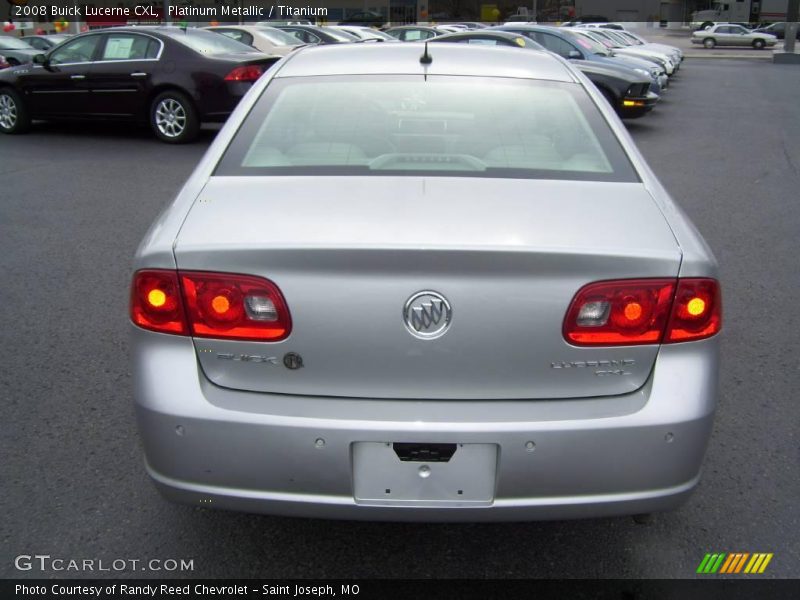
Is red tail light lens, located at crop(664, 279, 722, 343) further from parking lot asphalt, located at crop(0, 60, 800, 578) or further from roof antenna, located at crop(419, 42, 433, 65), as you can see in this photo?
roof antenna, located at crop(419, 42, 433, 65)

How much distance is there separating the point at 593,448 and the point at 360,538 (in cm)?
100

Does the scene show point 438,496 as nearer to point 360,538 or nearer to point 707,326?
point 360,538

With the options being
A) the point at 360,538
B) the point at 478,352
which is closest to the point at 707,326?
the point at 478,352

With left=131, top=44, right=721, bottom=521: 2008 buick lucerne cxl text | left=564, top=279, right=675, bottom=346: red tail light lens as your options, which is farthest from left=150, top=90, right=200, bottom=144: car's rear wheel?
left=564, top=279, right=675, bottom=346: red tail light lens

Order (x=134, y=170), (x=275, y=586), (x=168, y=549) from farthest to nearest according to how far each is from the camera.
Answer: (x=134, y=170) < (x=168, y=549) < (x=275, y=586)

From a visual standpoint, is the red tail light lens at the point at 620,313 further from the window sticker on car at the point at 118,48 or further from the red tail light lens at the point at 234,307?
the window sticker on car at the point at 118,48

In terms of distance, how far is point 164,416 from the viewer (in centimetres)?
225

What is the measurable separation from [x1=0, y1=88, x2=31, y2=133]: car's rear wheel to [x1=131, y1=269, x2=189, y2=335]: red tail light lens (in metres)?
10.9

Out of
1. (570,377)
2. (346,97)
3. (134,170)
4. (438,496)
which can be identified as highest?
(346,97)

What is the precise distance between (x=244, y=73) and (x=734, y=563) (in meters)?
9.41

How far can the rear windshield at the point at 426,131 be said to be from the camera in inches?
108

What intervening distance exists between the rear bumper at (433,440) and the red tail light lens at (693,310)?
4 cm

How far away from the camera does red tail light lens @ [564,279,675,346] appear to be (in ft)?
7.11

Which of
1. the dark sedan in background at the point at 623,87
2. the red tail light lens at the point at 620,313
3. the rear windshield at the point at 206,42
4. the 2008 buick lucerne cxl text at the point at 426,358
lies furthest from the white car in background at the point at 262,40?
the red tail light lens at the point at 620,313
